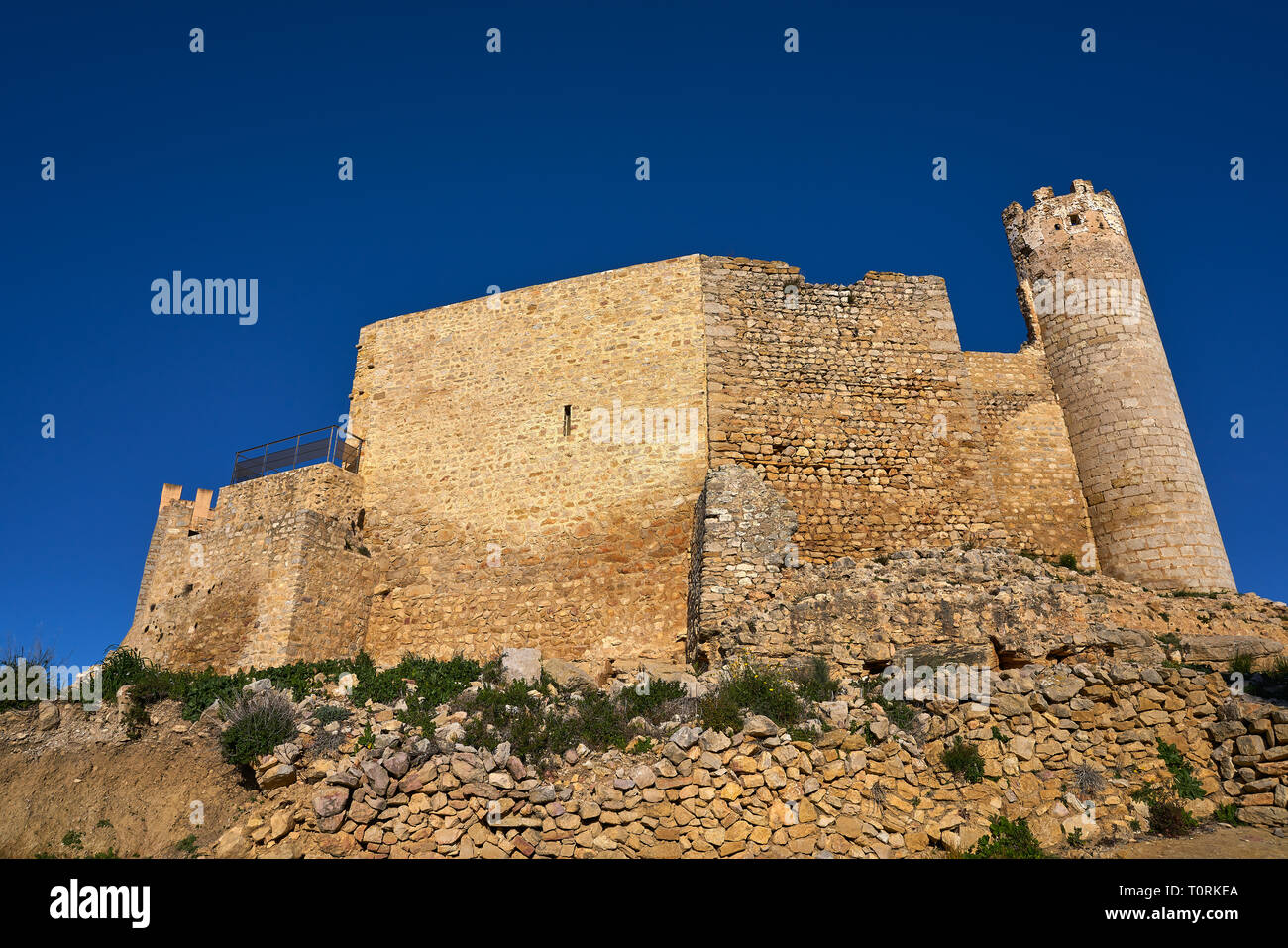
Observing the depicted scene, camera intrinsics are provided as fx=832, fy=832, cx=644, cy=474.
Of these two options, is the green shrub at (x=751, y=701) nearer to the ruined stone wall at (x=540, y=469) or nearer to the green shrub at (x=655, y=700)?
the green shrub at (x=655, y=700)

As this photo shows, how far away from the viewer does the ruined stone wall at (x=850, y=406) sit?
12.1 metres

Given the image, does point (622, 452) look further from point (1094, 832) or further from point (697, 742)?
point (1094, 832)

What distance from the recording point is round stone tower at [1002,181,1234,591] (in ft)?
40.8

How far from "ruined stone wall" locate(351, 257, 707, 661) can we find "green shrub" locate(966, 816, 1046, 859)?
503 centimetres

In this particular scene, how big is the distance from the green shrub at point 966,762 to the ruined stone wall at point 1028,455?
5.14 m

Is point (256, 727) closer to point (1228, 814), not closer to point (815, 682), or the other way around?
point (815, 682)

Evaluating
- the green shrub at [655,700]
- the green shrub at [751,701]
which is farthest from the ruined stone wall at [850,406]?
the green shrub at [655,700]

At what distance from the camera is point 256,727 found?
359 inches

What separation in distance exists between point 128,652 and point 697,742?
27.7 ft

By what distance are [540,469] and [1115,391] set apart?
944cm

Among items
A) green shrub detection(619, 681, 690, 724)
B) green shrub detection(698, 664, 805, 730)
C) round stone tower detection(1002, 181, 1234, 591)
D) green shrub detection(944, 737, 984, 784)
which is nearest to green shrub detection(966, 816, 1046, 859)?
green shrub detection(944, 737, 984, 784)

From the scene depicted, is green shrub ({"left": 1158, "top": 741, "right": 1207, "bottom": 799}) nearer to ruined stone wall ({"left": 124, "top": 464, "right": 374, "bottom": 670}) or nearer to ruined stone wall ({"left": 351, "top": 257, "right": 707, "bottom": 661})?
ruined stone wall ({"left": 351, "top": 257, "right": 707, "bottom": 661})
